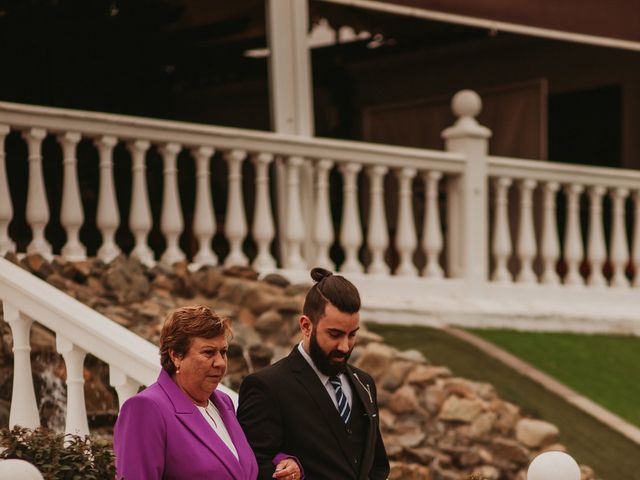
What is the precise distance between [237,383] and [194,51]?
6.79m

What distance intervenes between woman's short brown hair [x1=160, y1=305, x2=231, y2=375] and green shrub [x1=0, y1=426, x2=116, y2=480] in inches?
26.4

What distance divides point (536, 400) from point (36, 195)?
3301mm

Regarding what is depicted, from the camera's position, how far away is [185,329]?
414 cm

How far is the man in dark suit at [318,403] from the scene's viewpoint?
446 cm

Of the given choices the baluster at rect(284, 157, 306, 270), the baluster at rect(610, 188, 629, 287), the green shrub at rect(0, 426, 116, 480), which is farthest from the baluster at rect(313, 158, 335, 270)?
the green shrub at rect(0, 426, 116, 480)

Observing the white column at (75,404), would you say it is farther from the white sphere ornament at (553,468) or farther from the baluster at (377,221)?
the baluster at (377,221)

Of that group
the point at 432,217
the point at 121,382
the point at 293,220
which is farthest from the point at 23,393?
the point at 432,217

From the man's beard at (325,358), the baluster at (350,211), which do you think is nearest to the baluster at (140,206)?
the baluster at (350,211)

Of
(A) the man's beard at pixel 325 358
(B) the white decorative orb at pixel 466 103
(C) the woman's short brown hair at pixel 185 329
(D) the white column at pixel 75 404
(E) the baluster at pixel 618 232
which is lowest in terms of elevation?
(D) the white column at pixel 75 404

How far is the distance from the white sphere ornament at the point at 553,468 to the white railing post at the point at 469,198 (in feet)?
17.9

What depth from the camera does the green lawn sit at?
8172 millimetres

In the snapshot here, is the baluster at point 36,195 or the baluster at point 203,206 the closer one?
the baluster at point 36,195

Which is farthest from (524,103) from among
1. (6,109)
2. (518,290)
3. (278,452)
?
(278,452)

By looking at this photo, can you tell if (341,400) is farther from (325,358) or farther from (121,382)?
(121,382)
